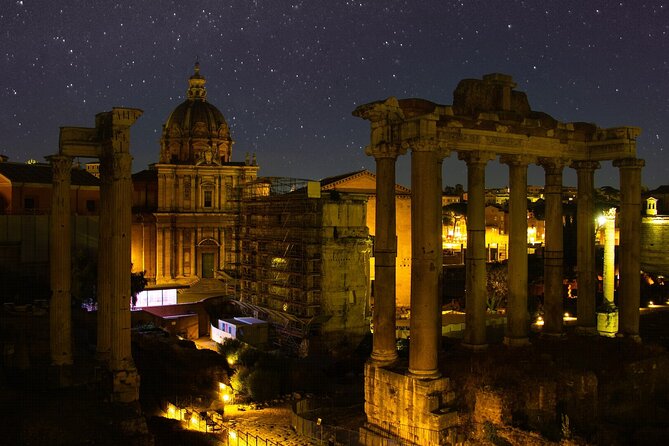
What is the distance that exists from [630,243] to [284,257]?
2395 centimetres

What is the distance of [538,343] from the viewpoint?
20.0 metres

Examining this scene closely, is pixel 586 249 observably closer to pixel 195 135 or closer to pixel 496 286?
pixel 496 286

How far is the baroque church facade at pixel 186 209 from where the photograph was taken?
177 feet

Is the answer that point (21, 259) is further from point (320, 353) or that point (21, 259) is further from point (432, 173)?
point (432, 173)

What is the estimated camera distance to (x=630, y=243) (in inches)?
810

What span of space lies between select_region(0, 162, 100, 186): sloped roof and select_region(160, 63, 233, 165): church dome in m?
6.70

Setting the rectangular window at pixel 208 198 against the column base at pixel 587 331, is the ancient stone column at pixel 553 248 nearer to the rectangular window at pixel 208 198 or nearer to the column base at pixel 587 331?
the column base at pixel 587 331

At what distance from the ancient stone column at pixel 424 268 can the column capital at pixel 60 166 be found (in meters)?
11.0

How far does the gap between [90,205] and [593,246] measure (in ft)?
133

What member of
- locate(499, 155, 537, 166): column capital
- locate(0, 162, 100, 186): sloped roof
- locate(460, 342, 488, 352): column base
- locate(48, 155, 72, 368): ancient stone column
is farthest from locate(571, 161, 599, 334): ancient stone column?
locate(0, 162, 100, 186): sloped roof

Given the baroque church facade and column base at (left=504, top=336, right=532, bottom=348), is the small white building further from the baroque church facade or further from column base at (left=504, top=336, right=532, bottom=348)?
column base at (left=504, top=336, right=532, bottom=348)

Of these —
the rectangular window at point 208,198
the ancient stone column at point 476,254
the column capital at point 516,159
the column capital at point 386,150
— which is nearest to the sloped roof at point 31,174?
the rectangular window at point 208,198

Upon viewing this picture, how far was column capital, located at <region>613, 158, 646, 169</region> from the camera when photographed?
805 inches

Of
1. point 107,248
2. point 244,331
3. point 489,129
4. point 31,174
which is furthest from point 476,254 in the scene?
point 31,174
